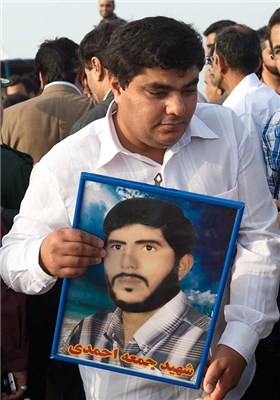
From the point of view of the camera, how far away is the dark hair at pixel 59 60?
6.01 m

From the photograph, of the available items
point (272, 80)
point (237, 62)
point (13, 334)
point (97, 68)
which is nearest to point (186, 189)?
point (13, 334)

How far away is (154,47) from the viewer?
2580mm

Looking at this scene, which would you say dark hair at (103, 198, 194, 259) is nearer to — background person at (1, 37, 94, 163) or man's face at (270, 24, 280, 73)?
A: man's face at (270, 24, 280, 73)

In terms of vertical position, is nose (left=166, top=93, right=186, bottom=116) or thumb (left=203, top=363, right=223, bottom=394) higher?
nose (left=166, top=93, right=186, bottom=116)

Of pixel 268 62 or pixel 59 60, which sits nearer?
pixel 268 62

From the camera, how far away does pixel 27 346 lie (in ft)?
12.5

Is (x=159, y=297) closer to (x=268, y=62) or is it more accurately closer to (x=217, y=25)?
(x=268, y=62)

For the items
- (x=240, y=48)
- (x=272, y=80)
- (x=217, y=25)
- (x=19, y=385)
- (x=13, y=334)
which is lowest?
(x=19, y=385)

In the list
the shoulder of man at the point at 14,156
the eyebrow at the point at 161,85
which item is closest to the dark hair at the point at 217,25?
the shoulder of man at the point at 14,156

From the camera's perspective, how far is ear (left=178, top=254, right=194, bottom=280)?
247 centimetres

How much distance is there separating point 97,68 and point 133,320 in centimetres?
239

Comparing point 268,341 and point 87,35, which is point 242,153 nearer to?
point 268,341

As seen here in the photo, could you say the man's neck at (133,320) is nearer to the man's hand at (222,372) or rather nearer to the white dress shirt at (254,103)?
the man's hand at (222,372)

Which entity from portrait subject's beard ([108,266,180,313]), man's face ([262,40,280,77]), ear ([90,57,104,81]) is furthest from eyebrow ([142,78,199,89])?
man's face ([262,40,280,77])
